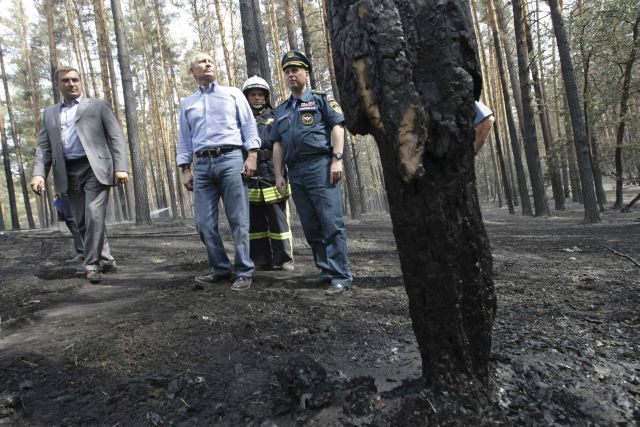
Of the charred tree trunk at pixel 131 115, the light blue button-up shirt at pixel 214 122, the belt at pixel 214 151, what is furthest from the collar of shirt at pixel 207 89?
the charred tree trunk at pixel 131 115

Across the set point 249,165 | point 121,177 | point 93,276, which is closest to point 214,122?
point 249,165

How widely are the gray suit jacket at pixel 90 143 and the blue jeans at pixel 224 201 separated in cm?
132

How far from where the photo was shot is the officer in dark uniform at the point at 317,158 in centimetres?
352

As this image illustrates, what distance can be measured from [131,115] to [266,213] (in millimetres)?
11385

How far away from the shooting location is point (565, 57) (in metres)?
9.23

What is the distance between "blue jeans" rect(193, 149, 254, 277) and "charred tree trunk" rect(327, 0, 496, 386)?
226 centimetres

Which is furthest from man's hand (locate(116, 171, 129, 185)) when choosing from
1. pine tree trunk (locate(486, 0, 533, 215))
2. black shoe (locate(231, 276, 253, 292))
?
pine tree trunk (locate(486, 0, 533, 215))

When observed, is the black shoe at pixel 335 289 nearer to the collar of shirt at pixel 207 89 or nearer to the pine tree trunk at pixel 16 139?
the collar of shirt at pixel 207 89

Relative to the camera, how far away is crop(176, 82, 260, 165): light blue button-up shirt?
365 cm

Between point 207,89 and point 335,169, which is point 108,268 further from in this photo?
point 335,169

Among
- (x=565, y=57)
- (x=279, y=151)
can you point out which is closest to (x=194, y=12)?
(x=565, y=57)

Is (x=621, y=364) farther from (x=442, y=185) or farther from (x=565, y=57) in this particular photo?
(x=565, y=57)

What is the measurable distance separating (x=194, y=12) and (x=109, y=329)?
82.4 ft

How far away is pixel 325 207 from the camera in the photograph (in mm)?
3520
